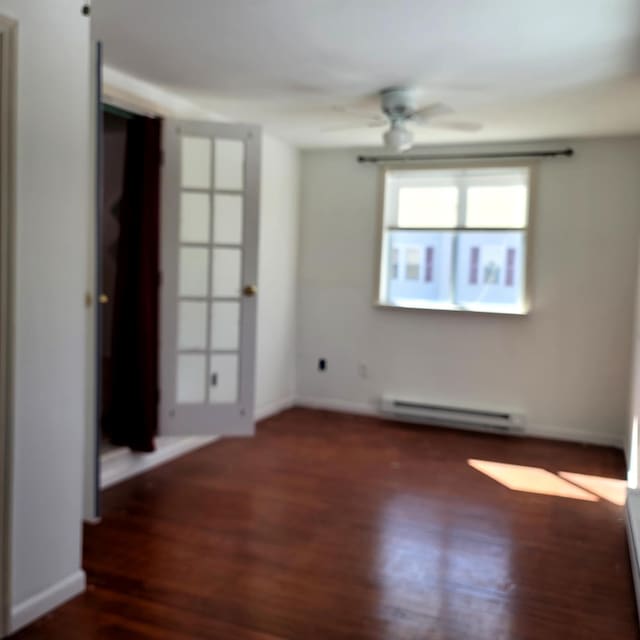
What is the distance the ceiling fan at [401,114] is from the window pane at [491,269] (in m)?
1.30

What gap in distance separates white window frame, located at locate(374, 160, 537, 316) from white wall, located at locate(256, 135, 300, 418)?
792mm

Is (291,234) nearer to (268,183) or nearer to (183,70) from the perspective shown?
(268,183)

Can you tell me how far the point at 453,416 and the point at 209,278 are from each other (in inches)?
95.7

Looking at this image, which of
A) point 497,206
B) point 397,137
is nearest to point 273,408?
point 497,206

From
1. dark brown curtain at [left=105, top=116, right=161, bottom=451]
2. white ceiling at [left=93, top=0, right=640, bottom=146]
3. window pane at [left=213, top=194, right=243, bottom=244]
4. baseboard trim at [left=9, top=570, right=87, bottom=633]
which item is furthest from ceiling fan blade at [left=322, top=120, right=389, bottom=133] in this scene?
baseboard trim at [left=9, top=570, right=87, bottom=633]

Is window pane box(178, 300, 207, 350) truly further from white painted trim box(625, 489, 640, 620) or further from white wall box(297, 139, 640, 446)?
white painted trim box(625, 489, 640, 620)

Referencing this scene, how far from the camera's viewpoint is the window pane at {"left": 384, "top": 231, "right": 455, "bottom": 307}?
18.1 feet

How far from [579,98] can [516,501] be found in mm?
2381

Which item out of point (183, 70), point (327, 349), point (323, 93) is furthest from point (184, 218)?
point (327, 349)

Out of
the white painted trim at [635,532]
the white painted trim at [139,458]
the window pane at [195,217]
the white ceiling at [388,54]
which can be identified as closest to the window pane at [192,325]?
the window pane at [195,217]

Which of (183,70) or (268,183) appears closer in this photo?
(183,70)

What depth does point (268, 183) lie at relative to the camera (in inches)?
213

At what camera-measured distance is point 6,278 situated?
86.1 inches

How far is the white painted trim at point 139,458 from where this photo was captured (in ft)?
12.5
